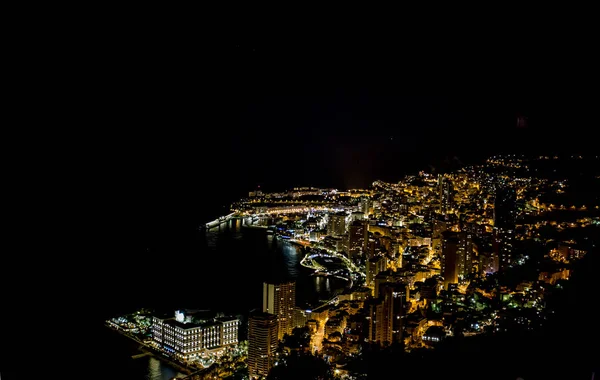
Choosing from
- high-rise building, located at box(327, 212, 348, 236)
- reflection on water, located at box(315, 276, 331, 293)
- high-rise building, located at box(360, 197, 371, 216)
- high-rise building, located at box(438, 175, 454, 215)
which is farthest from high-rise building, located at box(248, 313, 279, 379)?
high-rise building, located at box(360, 197, 371, 216)

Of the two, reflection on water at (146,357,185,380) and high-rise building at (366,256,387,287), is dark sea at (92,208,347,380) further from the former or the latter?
high-rise building at (366,256,387,287)

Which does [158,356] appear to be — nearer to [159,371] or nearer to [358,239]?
[159,371]

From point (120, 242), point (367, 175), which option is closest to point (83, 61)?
point (120, 242)

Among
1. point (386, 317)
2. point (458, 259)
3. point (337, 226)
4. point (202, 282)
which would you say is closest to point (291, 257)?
point (337, 226)

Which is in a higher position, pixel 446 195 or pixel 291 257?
pixel 446 195

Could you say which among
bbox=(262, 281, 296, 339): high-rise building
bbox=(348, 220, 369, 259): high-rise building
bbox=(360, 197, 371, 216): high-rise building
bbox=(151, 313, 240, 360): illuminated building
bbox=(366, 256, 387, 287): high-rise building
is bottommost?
bbox=(151, 313, 240, 360): illuminated building

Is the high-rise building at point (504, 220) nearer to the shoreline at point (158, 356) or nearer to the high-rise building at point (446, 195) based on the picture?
the high-rise building at point (446, 195)
